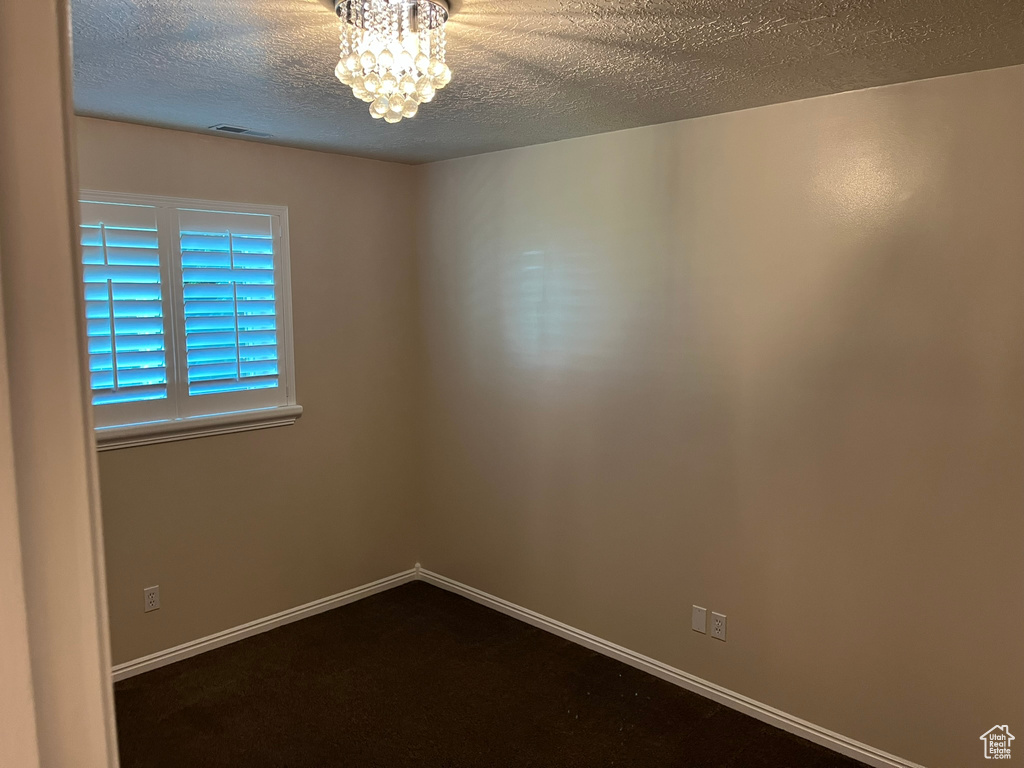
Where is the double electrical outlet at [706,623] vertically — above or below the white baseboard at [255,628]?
above

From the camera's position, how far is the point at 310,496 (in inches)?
152

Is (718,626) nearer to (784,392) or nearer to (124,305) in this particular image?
(784,392)

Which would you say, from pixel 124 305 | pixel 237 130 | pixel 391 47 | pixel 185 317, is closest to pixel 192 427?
pixel 185 317

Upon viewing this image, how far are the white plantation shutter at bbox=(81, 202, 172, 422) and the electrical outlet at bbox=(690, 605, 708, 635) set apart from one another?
8.17 ft

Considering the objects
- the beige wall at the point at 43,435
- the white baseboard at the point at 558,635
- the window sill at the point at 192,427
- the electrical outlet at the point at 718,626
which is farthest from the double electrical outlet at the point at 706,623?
the beige wall at the point at 43,435

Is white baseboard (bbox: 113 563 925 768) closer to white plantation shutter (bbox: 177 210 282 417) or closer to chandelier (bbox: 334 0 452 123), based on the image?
white plantation shutter (bbox: 177 210 282 417)

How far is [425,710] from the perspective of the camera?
3.05 meters

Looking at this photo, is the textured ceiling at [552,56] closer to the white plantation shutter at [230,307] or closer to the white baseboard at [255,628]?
the white plantation shutter at [230,307]

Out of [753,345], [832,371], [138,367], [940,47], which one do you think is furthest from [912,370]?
[138,367]

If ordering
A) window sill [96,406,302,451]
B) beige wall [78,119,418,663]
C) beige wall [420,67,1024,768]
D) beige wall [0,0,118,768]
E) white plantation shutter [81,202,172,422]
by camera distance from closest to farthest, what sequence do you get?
1. beige wall [0,0,118,768]
2. beige wall [420,67,1024,768]
3. white plantation shutter [81,202,172,422]
4. window sill [96,406,302,451]
5. beige wall [78,119,418,663]

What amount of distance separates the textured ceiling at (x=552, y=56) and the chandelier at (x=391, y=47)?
0.25 feet

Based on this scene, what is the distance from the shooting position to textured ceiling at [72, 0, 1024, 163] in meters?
1.78

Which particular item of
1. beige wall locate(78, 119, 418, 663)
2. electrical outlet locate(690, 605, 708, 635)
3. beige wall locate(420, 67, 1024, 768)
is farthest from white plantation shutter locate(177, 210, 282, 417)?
electrical outlet locate(690, 605, 708, 635)

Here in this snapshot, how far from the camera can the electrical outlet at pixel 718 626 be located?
307 centimetres
